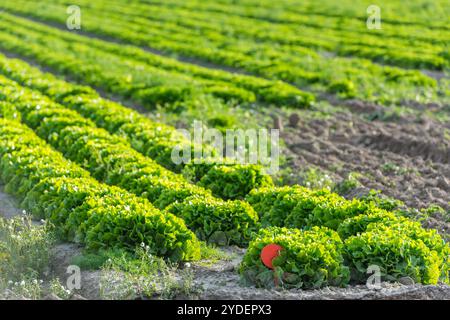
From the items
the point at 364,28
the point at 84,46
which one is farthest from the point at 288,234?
the point at 364,28

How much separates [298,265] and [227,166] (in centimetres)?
428

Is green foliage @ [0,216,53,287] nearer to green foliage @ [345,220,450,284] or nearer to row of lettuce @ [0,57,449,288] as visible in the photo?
row of lettuce @ [0,57,449,288]

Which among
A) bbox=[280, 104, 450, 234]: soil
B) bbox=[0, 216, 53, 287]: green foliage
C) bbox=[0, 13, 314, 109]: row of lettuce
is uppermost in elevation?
bbox=[0, 13, 314, 109]: row of lettuce

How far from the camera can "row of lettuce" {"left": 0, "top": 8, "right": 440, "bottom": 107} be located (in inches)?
744

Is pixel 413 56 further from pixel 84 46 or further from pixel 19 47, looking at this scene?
pixel 19 47

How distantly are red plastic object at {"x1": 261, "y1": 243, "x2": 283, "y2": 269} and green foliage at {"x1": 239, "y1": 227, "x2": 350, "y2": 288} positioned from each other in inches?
1.6

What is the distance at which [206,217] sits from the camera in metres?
10.1

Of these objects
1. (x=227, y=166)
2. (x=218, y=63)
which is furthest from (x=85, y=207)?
(x=218, y=63)

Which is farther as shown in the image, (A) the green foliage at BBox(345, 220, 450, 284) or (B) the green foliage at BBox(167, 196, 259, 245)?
(B) the green foliage at BBox(167, 196, 259, 245)

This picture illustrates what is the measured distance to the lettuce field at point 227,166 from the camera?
8.39 metres

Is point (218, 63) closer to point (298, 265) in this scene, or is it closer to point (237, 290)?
point (298, 265)

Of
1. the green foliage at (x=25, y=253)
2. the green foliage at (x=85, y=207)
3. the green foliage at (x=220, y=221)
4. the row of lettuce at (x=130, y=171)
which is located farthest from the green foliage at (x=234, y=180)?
the green foliage at (x=25, y=253)

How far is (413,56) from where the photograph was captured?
23.4m

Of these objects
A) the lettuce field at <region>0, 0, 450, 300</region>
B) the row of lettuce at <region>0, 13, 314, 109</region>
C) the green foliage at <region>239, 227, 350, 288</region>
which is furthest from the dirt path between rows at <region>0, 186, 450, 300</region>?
the row of lettuce at <region>0, 13, 314, 109</region>
